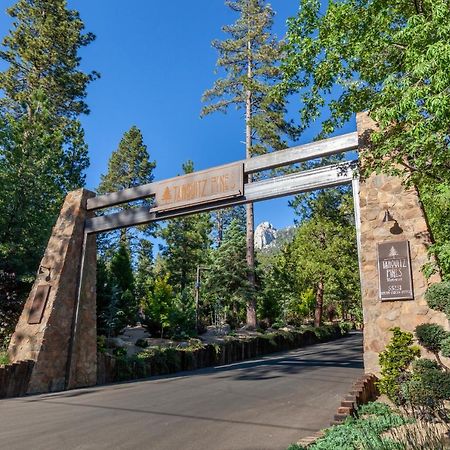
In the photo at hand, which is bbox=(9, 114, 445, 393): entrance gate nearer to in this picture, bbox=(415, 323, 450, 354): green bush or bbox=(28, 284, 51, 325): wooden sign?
bbox=(28, 284, 51, 325): wooden sign

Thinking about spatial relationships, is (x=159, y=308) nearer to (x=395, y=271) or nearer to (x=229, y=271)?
(x=229, y=271)

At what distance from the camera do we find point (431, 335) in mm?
5594

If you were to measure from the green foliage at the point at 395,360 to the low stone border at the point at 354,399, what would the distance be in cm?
14

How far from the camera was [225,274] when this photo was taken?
2283 centimetres

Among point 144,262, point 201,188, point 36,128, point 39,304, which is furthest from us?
point 144,262

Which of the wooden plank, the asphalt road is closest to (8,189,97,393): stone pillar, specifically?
the asphalt road

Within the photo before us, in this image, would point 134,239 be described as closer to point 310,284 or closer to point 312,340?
point 310,284

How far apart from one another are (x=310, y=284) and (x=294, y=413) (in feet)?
80.4

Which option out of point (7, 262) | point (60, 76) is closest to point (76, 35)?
point (60, 76)

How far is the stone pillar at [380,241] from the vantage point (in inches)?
245

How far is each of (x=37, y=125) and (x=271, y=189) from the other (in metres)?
11.5

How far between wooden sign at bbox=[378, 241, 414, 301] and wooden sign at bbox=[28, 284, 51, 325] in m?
8.05

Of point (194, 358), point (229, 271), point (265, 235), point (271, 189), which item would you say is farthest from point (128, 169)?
point (265, 235)

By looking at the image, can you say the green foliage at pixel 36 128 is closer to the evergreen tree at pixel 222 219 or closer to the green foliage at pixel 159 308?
the green foliage at pixel 159 308
